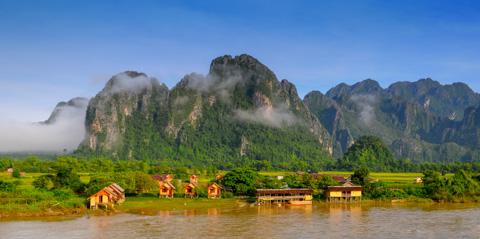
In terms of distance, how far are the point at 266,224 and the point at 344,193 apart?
17.1 m

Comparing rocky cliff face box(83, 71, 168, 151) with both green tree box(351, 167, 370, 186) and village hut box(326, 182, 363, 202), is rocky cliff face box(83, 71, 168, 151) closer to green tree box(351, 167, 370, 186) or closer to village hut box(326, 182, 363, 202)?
green tree box(351, 167, 370, 186)

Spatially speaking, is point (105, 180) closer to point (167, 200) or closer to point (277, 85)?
point (167, 200)

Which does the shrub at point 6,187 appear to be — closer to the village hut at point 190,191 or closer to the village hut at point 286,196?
the village hut at point 190,191

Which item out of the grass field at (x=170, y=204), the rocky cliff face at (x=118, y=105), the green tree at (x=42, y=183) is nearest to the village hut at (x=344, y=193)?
the grass field at (x=170, y=204)

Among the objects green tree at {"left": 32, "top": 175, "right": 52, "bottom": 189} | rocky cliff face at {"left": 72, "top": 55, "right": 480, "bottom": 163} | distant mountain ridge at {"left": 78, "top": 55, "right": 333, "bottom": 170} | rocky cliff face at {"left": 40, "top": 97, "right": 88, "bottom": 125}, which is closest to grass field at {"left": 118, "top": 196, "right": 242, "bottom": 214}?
green tree at {"left": 32, "top": 175, "right": 52, "bottom": 189}

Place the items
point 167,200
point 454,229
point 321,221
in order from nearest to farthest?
point 454,229, point 321,221, point 167,200

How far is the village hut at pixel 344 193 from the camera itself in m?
47.3

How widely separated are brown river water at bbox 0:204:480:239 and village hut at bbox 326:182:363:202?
629cm

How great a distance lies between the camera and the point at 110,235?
2842 centimetres

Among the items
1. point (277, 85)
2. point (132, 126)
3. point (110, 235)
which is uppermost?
point (277, 85)

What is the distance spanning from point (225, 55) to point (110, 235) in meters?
119

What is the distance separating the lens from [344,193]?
47.7 m

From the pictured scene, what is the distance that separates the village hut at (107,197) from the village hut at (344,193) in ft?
61.8

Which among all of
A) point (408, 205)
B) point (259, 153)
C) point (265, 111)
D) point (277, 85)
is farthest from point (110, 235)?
point (277, 85)
